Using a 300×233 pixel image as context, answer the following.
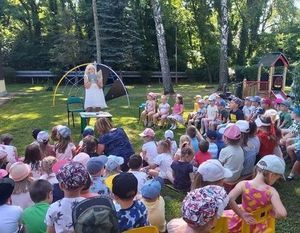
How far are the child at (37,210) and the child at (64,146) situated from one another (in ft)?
7.78

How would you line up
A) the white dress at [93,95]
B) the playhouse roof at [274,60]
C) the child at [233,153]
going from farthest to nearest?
1. the playhouse roof at [274,60]
2. the white dress at [93,95]
3. the child at [233,153]

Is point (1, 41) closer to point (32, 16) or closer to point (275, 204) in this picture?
point (32, 16)

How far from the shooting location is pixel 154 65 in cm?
2734

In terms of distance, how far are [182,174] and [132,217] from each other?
7.89ft

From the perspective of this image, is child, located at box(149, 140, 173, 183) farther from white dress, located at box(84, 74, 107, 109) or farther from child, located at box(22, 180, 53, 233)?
white dress, located at box(84, 74, 107, 109)

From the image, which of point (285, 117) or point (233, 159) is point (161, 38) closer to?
point (285, 117)

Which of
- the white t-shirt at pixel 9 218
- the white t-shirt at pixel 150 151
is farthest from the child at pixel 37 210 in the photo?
the white t-shirt at pixel 150 151

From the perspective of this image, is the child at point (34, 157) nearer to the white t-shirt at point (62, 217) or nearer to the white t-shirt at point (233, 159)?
the white t-shirt at point (62, 217)

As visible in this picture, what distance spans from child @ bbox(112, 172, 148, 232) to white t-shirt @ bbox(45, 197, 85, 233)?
1.05ft

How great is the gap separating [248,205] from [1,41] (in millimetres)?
27788

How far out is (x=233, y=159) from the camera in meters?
5.15

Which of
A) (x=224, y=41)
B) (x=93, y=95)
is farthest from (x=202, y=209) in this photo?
(x=224, y=41)

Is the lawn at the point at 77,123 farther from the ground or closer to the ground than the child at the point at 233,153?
closer to the ground

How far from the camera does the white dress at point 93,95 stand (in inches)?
424
